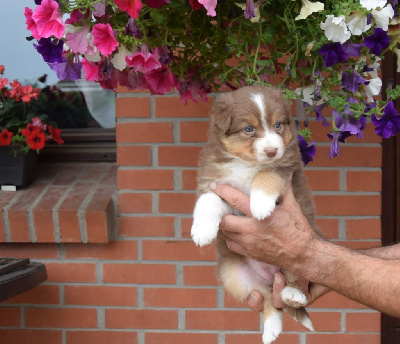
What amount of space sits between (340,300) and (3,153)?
6.13 ft

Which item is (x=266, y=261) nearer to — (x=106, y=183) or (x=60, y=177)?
(x=106, y=183)

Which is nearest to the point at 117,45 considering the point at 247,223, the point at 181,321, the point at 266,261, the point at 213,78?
the point at 213,78

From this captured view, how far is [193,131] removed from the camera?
276 centimetres

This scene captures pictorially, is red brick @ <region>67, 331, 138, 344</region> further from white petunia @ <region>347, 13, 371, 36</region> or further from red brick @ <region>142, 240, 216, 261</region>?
white petunia @ <region>347, 13, 371, 36</region>

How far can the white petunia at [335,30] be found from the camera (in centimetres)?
146

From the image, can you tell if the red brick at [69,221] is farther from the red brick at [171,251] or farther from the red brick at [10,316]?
the red brick at [10,316]

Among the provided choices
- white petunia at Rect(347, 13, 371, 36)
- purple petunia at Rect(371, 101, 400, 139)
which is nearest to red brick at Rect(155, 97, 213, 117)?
purple petunia at Rect(371, 101, 400, 139)


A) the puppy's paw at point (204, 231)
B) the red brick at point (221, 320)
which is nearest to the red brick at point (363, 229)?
the red brick at point (221, 320)

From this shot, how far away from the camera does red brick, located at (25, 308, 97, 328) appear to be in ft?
9.46

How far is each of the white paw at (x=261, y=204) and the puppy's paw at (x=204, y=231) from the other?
5.4 inches

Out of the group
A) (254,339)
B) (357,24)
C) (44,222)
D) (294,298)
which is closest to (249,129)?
(357,24)

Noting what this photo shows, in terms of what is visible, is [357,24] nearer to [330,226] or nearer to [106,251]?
[330,226]

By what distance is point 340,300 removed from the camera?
2822 millimetres

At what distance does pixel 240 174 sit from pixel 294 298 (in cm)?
44
